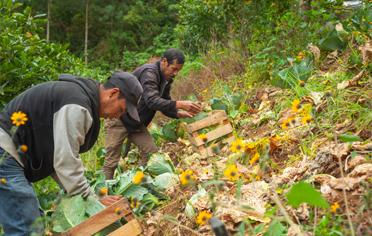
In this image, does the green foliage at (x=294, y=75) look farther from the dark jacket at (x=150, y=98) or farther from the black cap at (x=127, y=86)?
the black cap at (x=127, y=86)

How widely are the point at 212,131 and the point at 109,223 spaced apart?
2342mm

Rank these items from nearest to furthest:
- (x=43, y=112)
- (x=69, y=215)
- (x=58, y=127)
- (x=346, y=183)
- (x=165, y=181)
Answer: (x=346, y=183), (x=58, y=127), (x=43, y=112), (x=69, y=215), (x=165, y=181)

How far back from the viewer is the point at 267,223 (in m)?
2.92

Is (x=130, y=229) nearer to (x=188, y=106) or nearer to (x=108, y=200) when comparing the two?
(x=108, y=200)

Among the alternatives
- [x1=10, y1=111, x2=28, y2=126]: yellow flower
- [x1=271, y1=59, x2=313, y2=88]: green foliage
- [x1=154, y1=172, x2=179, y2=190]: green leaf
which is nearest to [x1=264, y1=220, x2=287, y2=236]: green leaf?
[x1=10, y1=111, x2=28, y2=126]: yellow flower

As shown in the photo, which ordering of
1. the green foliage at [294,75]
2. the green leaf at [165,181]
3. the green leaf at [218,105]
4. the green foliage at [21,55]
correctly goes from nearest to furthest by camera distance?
the green leaf at [165,181] → the green foliage at [21,55] → the green foliage at [294,75] → the green leaf at [218,105]

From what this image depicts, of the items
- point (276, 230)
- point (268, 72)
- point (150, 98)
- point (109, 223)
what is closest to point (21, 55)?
point (150, 98)

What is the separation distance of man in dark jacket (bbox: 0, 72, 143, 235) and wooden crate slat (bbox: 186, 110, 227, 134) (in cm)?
215

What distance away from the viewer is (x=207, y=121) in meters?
5.50

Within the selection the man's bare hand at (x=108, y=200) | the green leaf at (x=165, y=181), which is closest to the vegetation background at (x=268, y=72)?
the green leaf at (x=165, y=181)

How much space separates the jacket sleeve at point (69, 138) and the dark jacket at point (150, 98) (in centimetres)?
227

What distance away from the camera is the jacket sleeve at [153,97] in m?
5.35

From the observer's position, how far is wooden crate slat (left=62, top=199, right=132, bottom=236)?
3.23 metres

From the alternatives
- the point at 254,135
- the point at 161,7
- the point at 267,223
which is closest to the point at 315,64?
the point at 254,135
